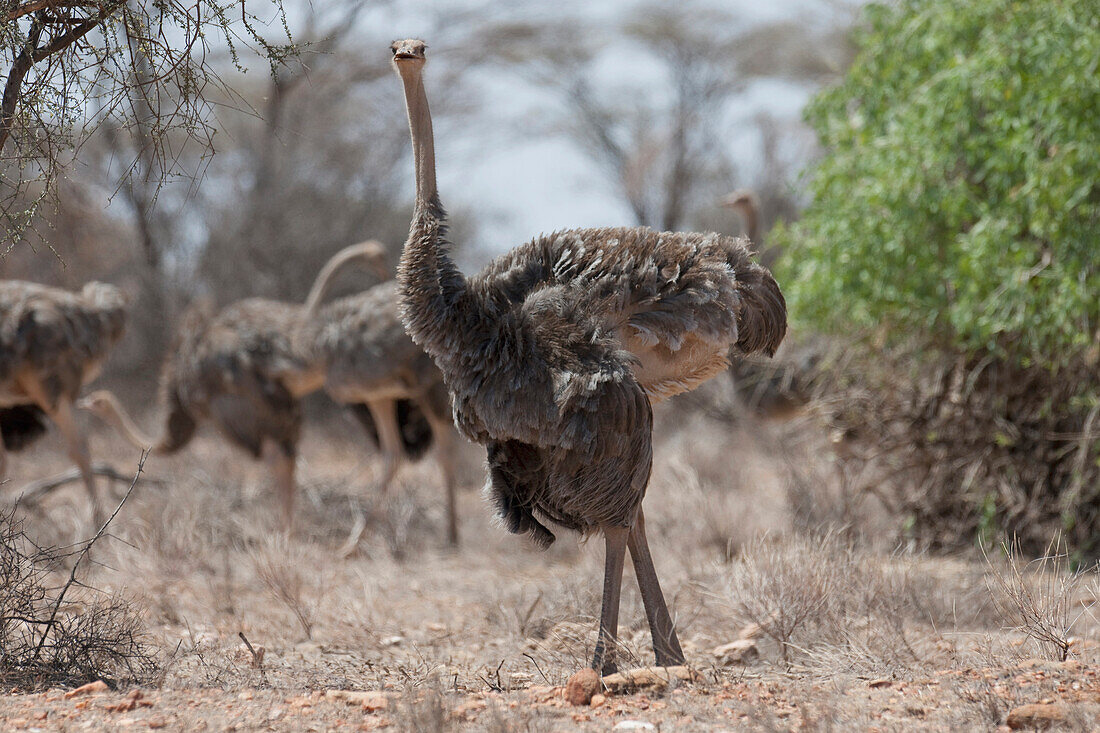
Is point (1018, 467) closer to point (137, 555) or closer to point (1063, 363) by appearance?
point (1063, 363)

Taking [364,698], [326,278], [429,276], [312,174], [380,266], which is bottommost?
[364,698]

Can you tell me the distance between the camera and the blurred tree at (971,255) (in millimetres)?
5379

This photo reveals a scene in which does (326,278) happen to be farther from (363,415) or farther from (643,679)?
(643,679)

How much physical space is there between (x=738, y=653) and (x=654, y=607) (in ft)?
2.12

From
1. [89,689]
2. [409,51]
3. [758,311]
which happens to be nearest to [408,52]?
[409,51]

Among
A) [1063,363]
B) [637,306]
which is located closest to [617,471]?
[637,306]

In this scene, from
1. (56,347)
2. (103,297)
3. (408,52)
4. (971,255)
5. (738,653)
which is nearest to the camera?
(408,52)

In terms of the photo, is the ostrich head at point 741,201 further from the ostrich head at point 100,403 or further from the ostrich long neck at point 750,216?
the ostrich head at point 100,403

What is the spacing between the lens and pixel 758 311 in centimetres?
423

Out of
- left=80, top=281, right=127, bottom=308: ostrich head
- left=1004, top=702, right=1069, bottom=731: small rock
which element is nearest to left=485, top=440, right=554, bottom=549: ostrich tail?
left=1004, top=702, right=1069, bottom=731: small rock

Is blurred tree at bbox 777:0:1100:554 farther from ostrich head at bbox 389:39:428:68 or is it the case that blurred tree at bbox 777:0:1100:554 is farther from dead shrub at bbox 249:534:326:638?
dead shrub at bbox 249:534:326:638

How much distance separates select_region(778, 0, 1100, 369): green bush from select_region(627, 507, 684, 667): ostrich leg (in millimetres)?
2489

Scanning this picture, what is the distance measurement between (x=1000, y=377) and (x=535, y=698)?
157 inches

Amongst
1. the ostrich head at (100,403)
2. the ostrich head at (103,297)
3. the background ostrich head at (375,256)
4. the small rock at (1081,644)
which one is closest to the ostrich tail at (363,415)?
the background ostrich head at (375,256)
